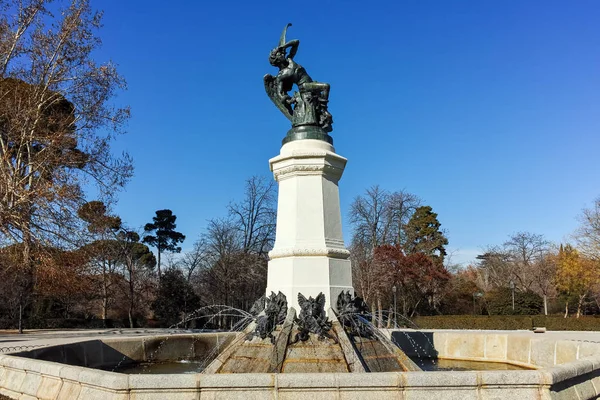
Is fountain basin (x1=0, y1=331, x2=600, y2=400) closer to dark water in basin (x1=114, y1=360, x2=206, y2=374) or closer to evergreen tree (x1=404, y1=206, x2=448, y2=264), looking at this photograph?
dark water in basin (x1=114, y1=360, x2=206, y2=374)

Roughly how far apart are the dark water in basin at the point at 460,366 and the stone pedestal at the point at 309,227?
402 cm

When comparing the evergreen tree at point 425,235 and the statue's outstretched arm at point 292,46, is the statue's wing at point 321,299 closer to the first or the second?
the statue's outstretched arm at point 292,46

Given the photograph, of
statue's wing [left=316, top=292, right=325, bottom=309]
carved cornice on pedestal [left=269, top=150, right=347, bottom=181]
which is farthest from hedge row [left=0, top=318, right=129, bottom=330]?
statue's wing [left=316, top=292, right=325, bottom=309]

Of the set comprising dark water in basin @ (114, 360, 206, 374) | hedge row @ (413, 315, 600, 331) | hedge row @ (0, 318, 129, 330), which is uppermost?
dark water in basin @ (114, 360, 206, 374)

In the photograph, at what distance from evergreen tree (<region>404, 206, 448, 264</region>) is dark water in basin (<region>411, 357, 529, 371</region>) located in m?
37.1

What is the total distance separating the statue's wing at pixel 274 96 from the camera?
1019 cm

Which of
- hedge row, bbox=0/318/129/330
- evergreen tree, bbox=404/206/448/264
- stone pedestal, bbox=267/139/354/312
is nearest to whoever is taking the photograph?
stone pedestal, bbox=267/139/354/312

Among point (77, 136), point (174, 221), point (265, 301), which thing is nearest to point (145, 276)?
point (174, 221)

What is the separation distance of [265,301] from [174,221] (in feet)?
176

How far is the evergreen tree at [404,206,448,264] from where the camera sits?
4953 cm

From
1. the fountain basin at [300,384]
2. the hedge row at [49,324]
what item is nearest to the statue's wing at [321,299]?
the fountain basin at [300,384]

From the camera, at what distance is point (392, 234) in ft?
159

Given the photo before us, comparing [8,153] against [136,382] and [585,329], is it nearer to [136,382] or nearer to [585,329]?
[136,382]

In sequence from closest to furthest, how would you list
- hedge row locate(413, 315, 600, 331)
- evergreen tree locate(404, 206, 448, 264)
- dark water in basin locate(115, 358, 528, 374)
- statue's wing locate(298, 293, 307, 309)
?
statue's wing locate(298, 293, 307, 309), dark water in basin locate(115, 358, 528, 374), hedge row locate(413, 315, 600, 331), evergreen tree locate(404, 206, 448, 264)
